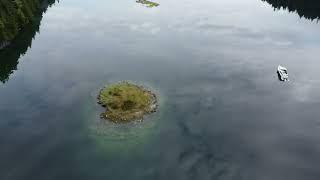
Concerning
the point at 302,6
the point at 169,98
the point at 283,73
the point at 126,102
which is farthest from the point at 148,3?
the point at 126,102

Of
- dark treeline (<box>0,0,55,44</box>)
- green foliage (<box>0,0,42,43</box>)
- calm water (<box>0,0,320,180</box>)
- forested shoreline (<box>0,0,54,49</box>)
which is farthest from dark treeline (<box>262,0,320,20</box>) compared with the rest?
green foliage (<box>0,0,42,43</box>)

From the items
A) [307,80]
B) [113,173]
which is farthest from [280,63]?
[113,173]

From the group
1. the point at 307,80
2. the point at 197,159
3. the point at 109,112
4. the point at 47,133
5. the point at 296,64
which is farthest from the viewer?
the point at 296,64

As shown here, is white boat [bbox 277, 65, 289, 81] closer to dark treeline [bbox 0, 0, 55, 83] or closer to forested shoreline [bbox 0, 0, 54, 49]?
dark treeline [bbox 0, 0, 55, 83]

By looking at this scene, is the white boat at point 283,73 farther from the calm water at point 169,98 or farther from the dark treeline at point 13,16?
the dark treeline at point 13,16

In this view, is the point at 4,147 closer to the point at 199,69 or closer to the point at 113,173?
the point at 113,173

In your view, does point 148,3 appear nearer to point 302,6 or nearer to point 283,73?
point 302,6
